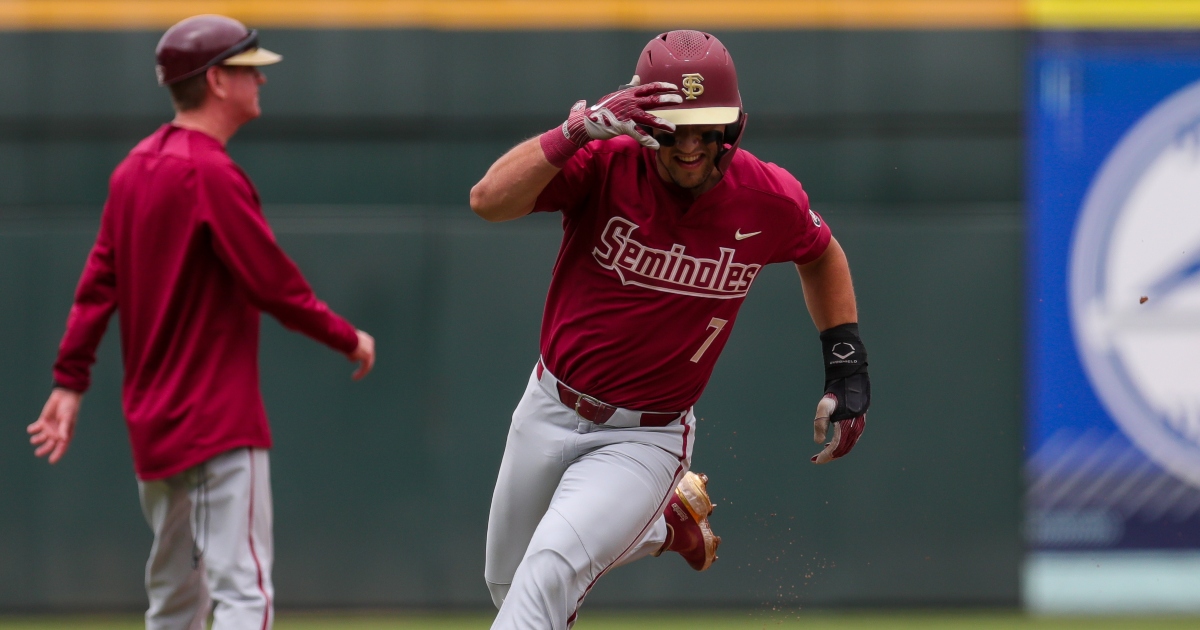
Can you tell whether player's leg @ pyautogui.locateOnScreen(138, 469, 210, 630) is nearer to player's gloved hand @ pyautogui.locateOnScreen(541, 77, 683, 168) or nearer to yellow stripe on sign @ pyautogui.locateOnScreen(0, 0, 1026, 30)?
player's gloved hand @ pyautogui.locateOnScreen(541, 77, 683, 168)

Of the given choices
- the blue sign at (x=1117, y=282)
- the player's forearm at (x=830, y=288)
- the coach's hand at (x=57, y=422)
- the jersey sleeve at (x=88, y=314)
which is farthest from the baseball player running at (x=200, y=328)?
the blue sign at (x=1117, y=282)

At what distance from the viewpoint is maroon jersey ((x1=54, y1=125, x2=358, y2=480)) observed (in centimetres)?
377

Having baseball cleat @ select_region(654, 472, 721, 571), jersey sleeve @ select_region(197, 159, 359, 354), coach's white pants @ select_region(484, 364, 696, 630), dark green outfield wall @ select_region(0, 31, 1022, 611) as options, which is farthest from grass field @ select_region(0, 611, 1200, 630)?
jersey sleeve @ select_region(197, 159, 359, 354)

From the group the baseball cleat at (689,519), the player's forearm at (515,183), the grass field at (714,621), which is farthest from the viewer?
the grass field at (714,621)

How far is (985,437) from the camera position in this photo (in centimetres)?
652

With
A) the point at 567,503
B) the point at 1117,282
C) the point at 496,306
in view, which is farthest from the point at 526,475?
the point at 1117,282

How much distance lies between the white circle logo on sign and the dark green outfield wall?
430 mm

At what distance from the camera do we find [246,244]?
3750 millimetres

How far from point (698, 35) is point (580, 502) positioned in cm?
139

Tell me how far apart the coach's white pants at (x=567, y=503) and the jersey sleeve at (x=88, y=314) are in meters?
1.38

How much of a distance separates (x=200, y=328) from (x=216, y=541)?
637mm

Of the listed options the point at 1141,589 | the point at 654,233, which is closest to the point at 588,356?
the point at 654,233

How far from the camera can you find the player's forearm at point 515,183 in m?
3.42

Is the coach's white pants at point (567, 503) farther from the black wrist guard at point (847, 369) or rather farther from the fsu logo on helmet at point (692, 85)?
the fsu logo on helmet at point (692, 85)
